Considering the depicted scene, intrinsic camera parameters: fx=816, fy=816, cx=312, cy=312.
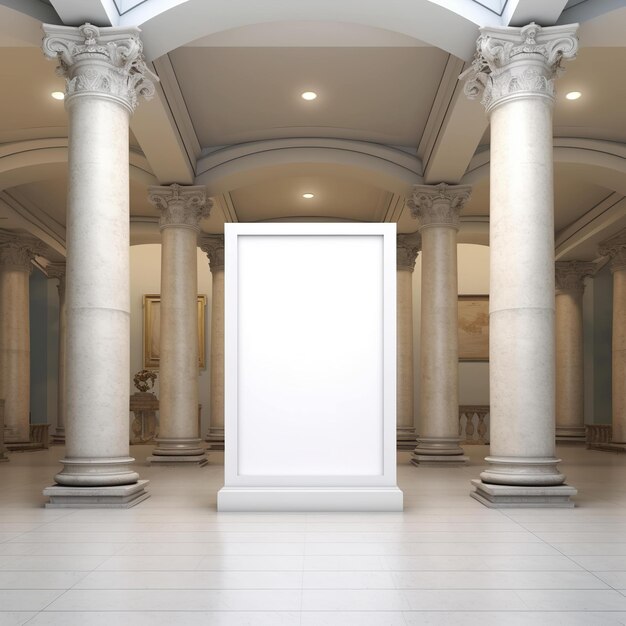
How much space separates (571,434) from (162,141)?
1346cm

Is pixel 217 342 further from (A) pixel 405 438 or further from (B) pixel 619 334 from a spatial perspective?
(B) pixel 619 334

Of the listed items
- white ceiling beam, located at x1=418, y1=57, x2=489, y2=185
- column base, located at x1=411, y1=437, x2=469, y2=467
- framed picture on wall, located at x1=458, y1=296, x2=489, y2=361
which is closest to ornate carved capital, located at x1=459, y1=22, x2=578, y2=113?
white ceiling beam, located at x1=418, y1=57, x2=489, y2=185

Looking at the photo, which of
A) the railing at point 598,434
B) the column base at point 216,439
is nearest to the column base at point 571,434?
the railing at point 598,434

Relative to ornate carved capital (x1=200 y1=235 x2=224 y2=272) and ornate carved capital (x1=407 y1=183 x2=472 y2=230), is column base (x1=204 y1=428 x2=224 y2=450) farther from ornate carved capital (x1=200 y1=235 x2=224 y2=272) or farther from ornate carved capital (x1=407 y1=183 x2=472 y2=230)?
ornate carved capital (x1=407 y1=183 x2=472 y2=230)

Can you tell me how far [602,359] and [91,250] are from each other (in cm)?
2021

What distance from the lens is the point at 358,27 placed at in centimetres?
989

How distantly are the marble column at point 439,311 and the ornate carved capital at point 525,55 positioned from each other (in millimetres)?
5604

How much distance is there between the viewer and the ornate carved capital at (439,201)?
14398 mm

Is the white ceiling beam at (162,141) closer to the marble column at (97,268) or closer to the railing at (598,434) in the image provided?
the marble column at (97,268)

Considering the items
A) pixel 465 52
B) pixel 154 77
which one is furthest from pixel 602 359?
pixel 154 77

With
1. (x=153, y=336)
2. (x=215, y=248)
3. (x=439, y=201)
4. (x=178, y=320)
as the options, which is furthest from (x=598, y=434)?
(x=153, y=336)

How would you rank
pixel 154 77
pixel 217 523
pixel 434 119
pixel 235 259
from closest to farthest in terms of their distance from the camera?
pixel 217 523 → pixel 235 259 → pixel 154 77 → pixel 434 119

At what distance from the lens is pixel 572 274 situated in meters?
21.3

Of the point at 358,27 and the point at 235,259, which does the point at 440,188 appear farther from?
the point at 235,259
